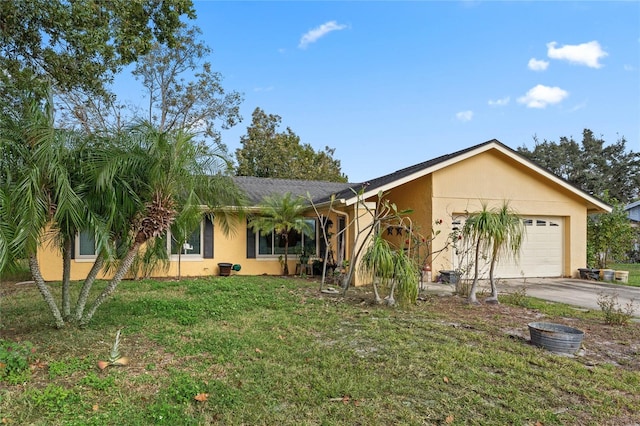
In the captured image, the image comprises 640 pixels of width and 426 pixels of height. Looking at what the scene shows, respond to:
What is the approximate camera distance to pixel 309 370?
410cm

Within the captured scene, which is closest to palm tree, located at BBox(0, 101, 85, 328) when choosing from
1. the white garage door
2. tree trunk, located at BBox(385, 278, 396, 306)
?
tree trunk, located at BBox(385, 278, 396, 306)

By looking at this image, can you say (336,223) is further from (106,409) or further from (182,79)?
(182,79)

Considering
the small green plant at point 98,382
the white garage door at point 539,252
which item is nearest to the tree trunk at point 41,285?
the small green plant at point 98,382

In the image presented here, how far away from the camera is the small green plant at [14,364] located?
3.71m

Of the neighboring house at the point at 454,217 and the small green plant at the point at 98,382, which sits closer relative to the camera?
the small green plant at the point at 98,382

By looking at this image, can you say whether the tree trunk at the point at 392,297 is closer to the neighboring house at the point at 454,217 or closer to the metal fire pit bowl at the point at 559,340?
the metal fire pit bowl at the point at 559,340

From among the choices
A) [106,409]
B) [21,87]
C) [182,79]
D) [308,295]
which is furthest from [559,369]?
[182,79]

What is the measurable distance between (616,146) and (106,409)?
1902 inches

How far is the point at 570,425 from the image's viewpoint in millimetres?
3104

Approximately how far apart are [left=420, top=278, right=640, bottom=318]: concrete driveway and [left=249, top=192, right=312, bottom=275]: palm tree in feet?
14.8

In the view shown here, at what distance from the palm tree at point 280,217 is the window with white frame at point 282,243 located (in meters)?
0.61

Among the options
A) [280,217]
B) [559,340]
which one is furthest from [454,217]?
[559,340]

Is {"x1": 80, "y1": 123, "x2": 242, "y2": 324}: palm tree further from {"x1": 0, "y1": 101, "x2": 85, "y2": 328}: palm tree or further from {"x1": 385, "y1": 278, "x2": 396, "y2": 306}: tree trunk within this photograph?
{"x1": 385, "y1": 278, "x2": 396, "y2": 306}: tree trunk

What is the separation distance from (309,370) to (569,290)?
9.51 m
